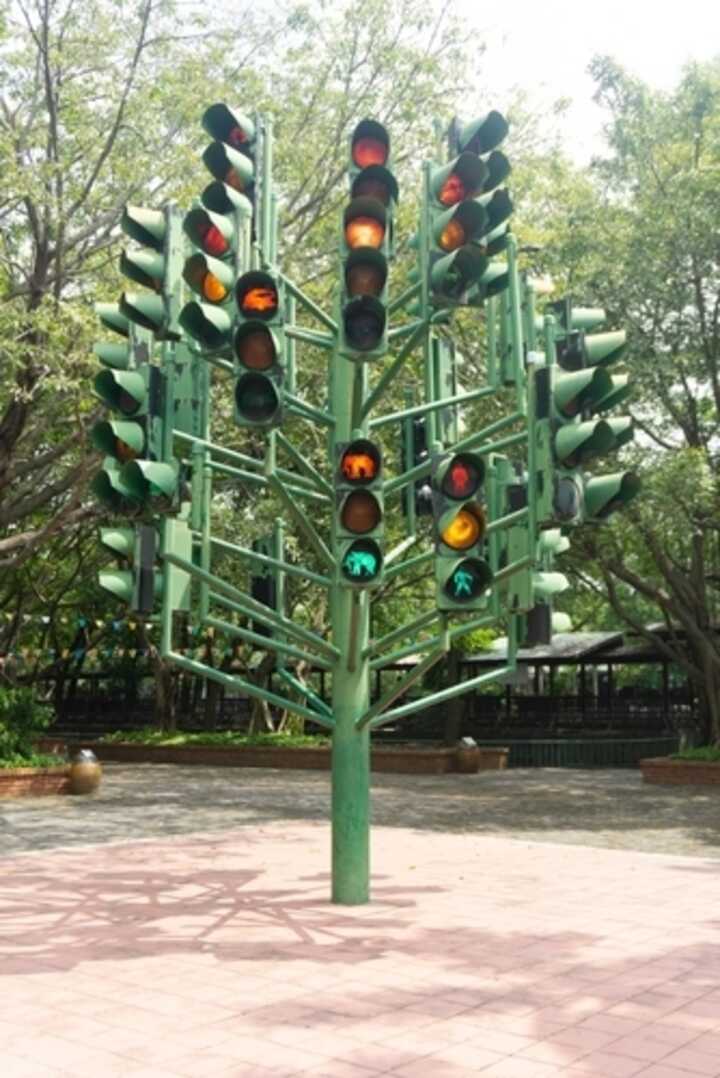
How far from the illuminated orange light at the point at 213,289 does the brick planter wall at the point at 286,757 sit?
17.5 meters

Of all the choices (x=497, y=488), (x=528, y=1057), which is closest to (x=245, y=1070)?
(x=528, y=1057)

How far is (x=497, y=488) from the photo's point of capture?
28.6ft

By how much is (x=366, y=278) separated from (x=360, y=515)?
4.85 feet

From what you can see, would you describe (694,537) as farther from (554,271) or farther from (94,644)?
(94,644)

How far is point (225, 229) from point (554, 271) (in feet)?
41.1

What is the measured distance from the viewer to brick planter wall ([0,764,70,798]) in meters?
18.7

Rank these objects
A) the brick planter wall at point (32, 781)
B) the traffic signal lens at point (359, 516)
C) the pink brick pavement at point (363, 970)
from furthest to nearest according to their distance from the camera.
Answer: the brick planter wall at point (32, 781) → the traffic signal lens at point (359, 516) → the pink brick pavement at point (363, 970)

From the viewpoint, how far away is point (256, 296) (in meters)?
7.07

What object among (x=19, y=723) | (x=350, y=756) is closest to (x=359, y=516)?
(x=350, y=756)

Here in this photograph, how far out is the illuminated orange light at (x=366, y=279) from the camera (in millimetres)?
7277

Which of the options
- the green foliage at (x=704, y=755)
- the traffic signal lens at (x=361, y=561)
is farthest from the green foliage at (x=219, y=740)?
the traffic signal lens at (x=361, y=561)

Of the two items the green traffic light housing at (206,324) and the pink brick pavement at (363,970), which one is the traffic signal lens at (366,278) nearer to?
the green traffic light housing at (206,324)

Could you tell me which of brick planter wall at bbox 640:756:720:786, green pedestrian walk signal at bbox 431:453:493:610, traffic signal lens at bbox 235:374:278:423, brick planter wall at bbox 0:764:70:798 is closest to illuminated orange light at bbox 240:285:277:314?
traffic signal lens at bbox 235:374:278:423

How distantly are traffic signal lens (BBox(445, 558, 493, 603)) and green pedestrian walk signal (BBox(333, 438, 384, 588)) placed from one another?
54cm
